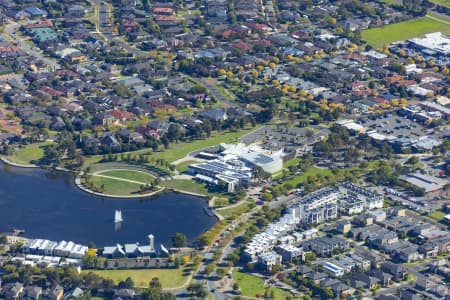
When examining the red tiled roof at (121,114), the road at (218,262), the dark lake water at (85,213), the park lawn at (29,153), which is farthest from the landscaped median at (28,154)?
the road at (218,262)

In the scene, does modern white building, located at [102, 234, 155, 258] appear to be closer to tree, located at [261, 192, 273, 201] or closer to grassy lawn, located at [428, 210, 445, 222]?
tree, located at [261, 192, 273, 201]

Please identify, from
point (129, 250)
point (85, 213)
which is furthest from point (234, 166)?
point (129, 250)

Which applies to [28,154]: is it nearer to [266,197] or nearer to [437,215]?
[266,197]

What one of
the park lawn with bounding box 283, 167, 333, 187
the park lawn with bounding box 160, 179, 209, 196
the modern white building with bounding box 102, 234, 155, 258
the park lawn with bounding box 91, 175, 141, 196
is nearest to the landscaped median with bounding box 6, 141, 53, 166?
the park lawn with bounding box 91, 175, 141, 196

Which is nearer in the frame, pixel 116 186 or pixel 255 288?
pixel 255 288

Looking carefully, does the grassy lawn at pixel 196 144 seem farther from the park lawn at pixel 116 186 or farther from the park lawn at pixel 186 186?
the park lawn at pixel 116 186
